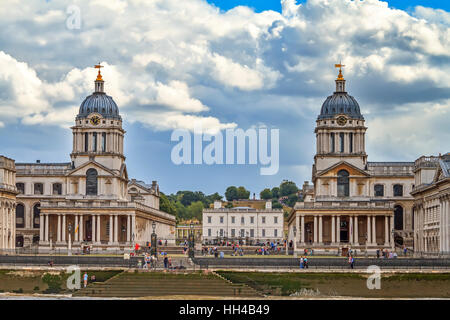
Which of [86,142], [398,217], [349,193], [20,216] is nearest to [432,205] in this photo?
[349,193]

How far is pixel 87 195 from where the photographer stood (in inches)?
4941

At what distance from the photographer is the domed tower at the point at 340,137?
12338 cm

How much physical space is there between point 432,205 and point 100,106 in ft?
169

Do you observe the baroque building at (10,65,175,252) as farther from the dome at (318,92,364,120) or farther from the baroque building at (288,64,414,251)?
the dome at (318,92,364,120)

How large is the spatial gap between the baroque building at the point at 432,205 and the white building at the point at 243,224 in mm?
59842

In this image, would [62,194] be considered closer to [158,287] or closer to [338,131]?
[338,131]

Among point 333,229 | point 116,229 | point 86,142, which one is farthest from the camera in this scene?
point 86,142

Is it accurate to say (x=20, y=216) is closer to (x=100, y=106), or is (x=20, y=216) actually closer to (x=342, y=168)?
(x=100, y=106)

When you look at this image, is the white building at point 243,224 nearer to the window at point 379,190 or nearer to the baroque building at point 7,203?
the window at point 379,190

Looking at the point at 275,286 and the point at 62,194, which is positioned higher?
the point at 62,194

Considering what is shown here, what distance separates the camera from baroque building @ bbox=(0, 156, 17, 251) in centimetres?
10231
